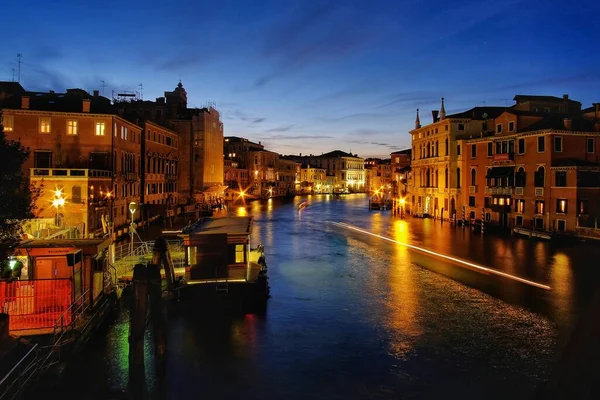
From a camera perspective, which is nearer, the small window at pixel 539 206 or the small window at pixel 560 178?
the small window at pixel 560 178

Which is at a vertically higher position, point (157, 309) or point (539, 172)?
point (539, 172)

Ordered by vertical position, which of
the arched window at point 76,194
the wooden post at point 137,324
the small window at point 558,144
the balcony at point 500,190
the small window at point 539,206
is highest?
the small window at point 558,144

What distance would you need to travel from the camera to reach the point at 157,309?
1123 cm

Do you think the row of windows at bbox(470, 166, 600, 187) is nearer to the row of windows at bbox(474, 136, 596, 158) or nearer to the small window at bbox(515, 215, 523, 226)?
the row of windows at bbox(474, 136, 596, 158)

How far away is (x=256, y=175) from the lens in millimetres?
102438

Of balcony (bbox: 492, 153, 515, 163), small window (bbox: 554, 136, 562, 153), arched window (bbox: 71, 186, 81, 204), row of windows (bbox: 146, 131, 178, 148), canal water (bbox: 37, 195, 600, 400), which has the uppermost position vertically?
row of windows (bbox: 146, 131, 178, 148)

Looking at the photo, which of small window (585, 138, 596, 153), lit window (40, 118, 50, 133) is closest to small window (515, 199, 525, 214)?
small window (585, 138, 596, 153)

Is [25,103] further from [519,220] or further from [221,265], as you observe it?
[519,220]

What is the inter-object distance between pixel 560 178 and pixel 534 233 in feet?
14.4

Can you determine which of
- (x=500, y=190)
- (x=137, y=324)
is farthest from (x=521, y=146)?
(x=137, y=324)

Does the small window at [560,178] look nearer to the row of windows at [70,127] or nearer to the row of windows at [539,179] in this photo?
the row of windows at [539,179]

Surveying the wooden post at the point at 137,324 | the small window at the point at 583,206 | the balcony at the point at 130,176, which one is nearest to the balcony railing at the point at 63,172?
the balcony at the point at 130,176

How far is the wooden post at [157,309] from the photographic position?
10945mm

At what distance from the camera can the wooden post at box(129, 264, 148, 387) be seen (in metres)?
10.4
